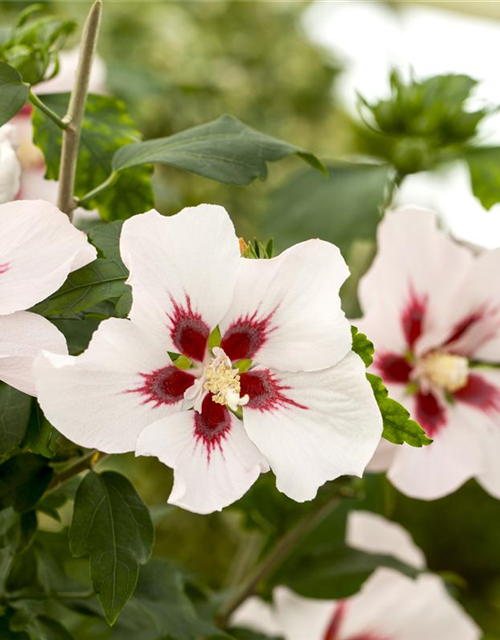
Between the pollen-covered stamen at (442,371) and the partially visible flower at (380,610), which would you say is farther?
the partially visible flower at (380,610)

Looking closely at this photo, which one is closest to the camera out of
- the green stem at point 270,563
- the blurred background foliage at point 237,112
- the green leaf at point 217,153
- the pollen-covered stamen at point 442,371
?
the green leaf at point 217,153

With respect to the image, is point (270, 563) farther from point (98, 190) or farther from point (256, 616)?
point (98, 190)

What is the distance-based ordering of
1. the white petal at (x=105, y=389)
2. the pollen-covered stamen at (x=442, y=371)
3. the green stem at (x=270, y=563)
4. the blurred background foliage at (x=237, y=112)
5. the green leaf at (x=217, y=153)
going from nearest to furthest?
the white petal at (x=105, y=389) < the green leaf at (x=217, y=153) < the pollen-covered stamen at (x=442, y=371) < the green stem at (x=270, y=563) < the blurred background foliage at (x=237, y=112)

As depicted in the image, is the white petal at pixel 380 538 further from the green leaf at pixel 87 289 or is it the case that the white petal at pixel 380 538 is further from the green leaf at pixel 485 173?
the green leaf at pixel 87 289

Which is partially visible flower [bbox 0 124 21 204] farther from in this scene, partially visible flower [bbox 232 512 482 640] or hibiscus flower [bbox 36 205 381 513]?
partially visible flower [bbox 232 512 482 640]

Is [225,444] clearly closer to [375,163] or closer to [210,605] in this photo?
[210,605]

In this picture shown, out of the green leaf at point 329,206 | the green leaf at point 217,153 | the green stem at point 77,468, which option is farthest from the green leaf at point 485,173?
the green stem at point 77,468
